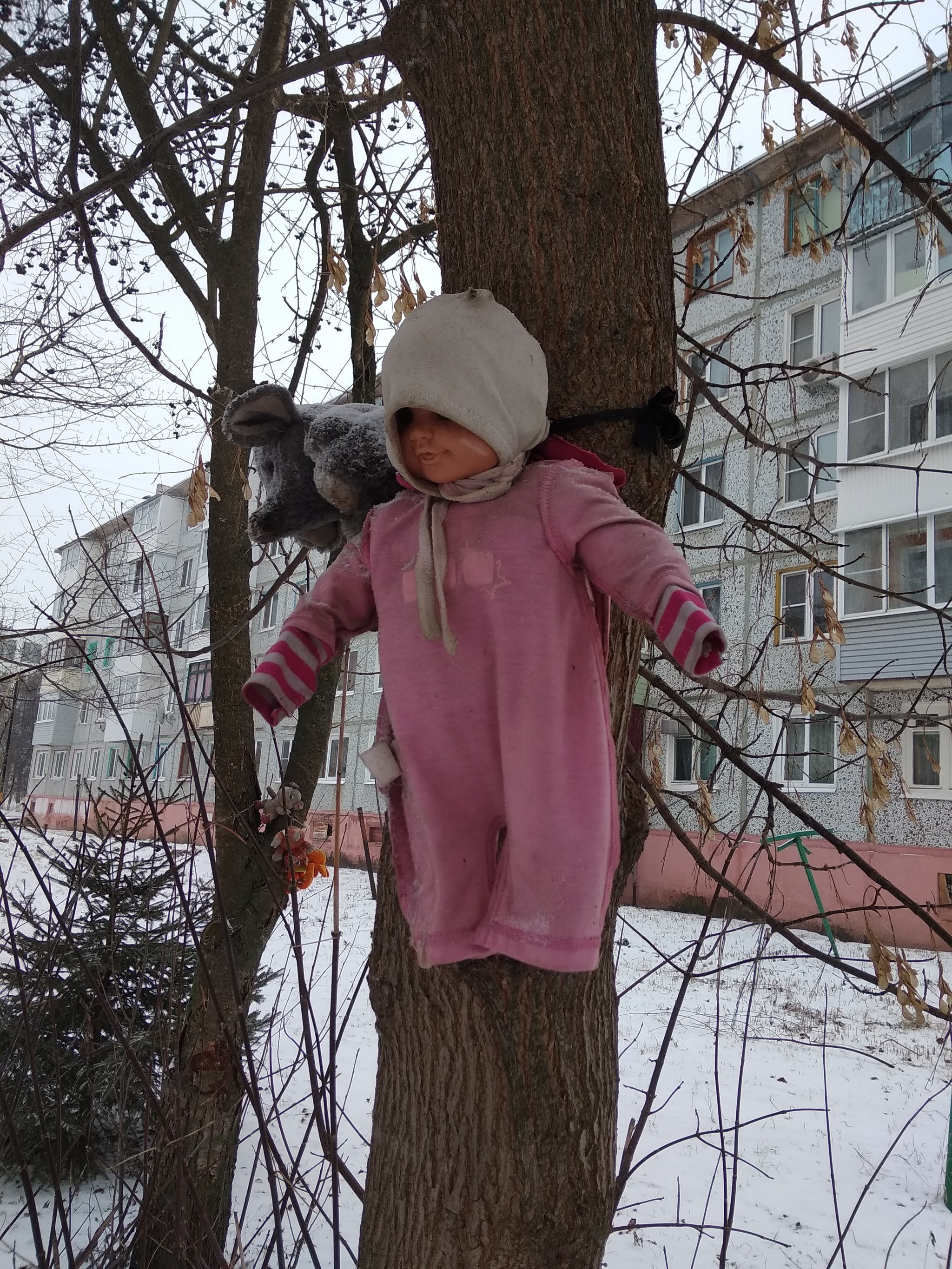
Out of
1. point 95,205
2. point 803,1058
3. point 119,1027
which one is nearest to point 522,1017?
point 119,1027

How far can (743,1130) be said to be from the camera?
473cm

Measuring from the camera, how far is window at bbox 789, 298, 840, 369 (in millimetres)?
11750

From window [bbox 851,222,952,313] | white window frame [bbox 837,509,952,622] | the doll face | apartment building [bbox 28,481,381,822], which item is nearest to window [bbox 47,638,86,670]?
apartment building [bbox 28,481,381,822]

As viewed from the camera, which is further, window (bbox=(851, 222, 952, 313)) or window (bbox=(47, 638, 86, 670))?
window (bbox=(851, 222, 952, 313))

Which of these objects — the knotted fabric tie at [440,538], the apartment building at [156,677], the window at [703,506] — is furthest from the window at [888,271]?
the knotted fabric tie at [440,538]

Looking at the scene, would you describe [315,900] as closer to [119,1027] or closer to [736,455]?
[736,455]

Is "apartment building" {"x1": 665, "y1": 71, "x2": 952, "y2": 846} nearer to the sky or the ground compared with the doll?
nearer to the sky

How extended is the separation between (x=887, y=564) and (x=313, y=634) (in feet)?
Result: 31.4

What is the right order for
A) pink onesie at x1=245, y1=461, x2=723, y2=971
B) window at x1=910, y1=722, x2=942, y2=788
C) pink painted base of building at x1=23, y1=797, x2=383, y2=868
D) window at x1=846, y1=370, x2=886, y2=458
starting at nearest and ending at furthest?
pink onesie at x1=245, y1=461, x2=723, y2=971 → pink painted base of building at x1=23, y1=797, x2=383, y2=868 → window at x1=910, y1=722, x2=942, y2=788 → window at x1=846, y1=370, x2=886, y2=458

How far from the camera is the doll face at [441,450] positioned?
3.95 ft

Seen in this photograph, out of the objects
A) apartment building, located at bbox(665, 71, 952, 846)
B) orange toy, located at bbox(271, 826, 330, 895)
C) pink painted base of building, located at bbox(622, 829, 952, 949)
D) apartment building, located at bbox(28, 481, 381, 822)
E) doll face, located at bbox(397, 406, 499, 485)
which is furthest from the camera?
apartment building, located at bbox(665, 71, 952, 846)

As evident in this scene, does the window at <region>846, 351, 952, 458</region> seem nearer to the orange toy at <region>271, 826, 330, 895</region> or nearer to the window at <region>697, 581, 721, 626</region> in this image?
the window at <region>697, 581, 721, 626</region>

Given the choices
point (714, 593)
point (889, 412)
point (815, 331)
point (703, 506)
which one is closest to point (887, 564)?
point (889, 412)

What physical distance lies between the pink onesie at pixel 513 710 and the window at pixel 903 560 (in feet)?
30.1
